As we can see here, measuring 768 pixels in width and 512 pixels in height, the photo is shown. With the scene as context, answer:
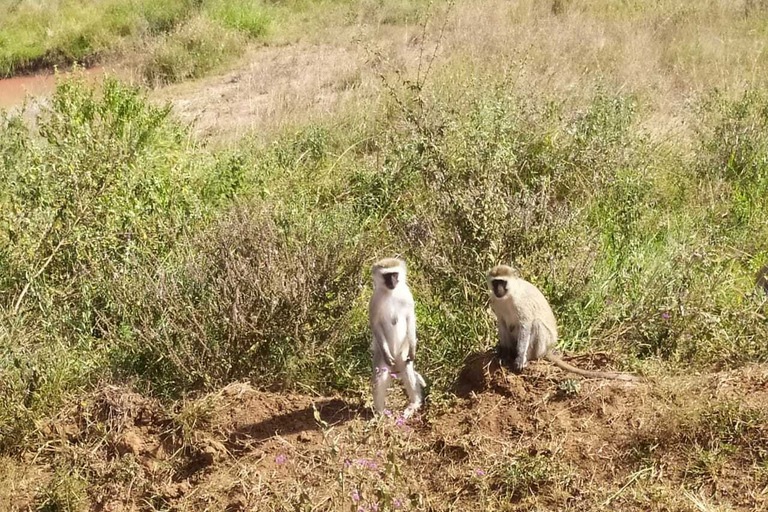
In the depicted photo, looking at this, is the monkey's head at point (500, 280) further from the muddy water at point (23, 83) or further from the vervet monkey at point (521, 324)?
the muddy water at point (23, 83)

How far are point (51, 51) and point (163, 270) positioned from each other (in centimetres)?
1410

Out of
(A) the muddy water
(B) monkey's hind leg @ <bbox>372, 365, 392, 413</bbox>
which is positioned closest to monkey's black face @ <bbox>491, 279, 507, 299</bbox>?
(B) monkey's hind leg @ <bbox>372, 365, 392, 413</bbox>

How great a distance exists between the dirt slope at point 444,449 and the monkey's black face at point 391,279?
2.26ft

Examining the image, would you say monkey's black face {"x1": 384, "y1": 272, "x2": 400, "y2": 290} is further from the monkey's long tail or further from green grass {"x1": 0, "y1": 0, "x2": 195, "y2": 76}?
green grass {"x1": 0, "y1": 0, "x2": 195, "y2": 76}

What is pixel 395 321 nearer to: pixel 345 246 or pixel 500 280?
pixel 500 280

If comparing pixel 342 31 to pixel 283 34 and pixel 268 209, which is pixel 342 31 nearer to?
pixel 283 34

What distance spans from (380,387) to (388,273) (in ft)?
2.11

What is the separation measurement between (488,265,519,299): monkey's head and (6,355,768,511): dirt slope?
42 centimetres

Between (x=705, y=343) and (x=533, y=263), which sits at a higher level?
(x=533, y=263)

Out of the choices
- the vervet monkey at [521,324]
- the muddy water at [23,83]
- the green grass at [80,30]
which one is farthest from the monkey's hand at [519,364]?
the green grass at [80,30]

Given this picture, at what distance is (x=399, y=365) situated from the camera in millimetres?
4336

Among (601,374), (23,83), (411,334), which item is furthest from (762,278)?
(23,83)

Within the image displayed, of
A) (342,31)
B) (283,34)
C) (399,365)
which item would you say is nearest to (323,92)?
(342,31)

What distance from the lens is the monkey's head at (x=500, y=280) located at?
4.38 m
